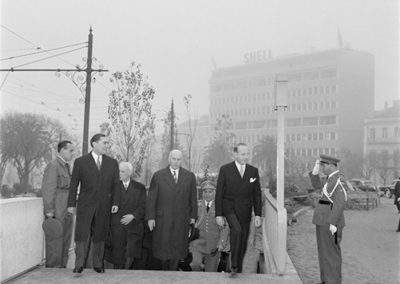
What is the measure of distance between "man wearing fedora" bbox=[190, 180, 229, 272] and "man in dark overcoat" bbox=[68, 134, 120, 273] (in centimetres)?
151

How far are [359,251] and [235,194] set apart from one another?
7449 millimetres

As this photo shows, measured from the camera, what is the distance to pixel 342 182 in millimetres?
6770

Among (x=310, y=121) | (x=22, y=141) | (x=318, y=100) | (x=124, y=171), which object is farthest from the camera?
(x=310, y=121)

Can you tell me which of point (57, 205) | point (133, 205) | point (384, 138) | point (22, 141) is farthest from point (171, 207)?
point (384, 138)

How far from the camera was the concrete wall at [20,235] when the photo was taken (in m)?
5.82

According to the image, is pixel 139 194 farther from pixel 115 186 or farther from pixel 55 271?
pixel 55 271

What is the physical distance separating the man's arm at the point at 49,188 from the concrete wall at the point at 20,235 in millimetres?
161

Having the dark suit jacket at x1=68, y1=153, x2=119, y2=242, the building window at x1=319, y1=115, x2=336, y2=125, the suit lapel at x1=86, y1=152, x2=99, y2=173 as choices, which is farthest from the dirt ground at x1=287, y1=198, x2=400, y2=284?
the building window at x1=319, y1=115, x2=336, y2=125

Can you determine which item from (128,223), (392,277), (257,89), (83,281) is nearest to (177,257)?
(128,223)

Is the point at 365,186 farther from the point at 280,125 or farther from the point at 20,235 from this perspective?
the point at 20,235

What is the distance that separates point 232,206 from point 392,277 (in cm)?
468

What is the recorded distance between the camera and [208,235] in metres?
7.21

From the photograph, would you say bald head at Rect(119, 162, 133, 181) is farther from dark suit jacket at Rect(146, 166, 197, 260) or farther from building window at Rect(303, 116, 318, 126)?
building window at Rect(303, 116, 318, 126)

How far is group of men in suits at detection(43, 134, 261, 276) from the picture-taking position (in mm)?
6203
